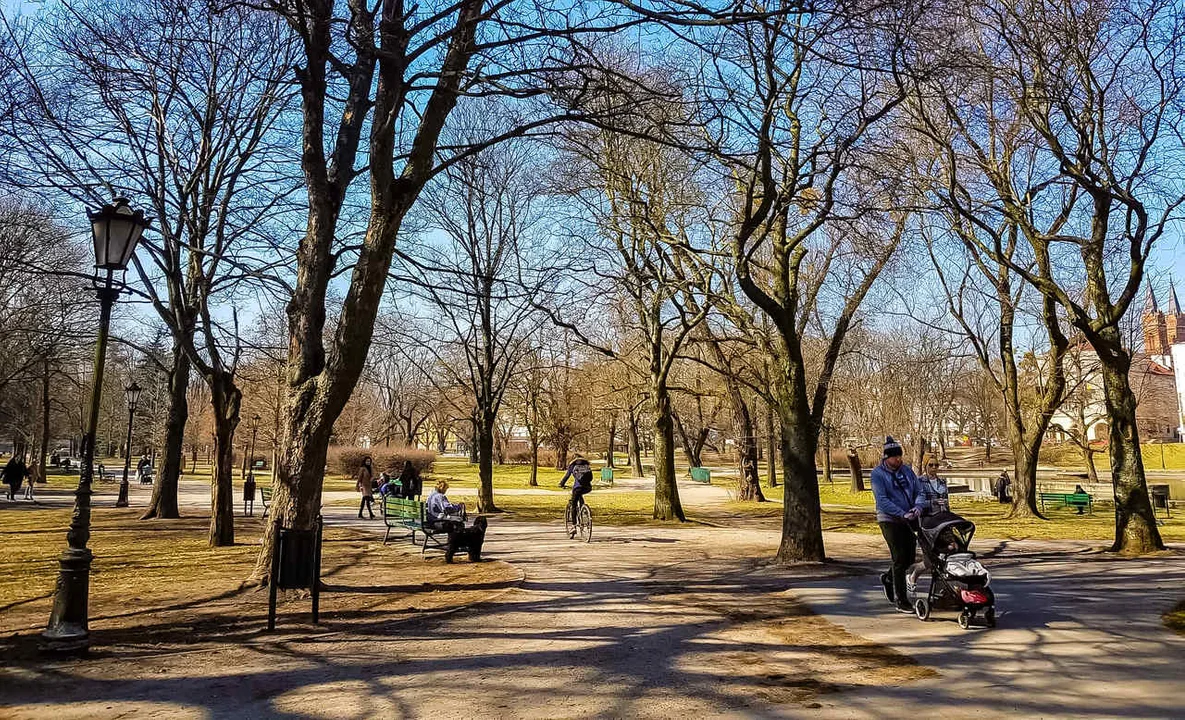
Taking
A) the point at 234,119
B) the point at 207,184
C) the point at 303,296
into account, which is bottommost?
the point at 303,296

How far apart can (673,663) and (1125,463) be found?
11.2 meters

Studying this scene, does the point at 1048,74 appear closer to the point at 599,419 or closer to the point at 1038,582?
the point at 1038,582

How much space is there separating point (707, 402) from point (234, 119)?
37.4 meters

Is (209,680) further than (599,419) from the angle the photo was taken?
No

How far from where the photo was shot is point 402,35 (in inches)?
323

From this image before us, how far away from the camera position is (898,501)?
25.8 ft

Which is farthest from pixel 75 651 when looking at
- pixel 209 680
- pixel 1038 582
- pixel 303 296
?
pixel 1038 582

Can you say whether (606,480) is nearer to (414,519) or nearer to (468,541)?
(414,519)

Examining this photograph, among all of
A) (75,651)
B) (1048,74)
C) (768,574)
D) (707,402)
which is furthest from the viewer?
(707,402)

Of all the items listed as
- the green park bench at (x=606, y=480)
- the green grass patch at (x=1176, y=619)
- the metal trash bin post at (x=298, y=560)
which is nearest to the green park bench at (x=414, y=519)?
the metal trash bin post at (x=298, y=560)

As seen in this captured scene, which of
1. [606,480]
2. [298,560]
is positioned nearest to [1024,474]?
[298,560]

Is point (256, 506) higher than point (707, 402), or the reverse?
point (707, 402)

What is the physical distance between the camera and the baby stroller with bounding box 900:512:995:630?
278 inches

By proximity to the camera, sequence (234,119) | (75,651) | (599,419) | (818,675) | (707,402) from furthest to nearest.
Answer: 1. (599,419)
2. (707,402)
3. (234,119)
4. (75,651)
5. (818,675)
